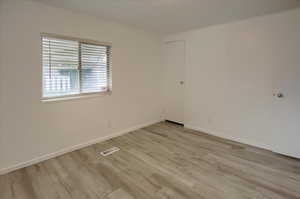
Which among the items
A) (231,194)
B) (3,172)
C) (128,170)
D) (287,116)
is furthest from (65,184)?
(287,116)

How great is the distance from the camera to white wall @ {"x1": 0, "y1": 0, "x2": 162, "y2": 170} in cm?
224

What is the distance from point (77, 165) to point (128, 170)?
0.76m

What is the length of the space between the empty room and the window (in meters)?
0.02

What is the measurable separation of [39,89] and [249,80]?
137 inches

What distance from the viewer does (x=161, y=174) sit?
7.40 ft

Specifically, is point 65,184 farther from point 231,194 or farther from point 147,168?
point 231,194

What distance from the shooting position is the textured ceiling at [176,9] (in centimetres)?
238

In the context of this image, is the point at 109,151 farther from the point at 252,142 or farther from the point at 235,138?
the point at 252,142

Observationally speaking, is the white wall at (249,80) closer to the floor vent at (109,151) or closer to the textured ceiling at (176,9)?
the textured ceiling at (176,9)

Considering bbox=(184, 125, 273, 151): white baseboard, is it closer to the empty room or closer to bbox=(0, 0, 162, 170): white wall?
the empty room

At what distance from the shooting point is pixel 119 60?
347cm

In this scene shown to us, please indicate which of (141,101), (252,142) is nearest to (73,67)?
(141,101)

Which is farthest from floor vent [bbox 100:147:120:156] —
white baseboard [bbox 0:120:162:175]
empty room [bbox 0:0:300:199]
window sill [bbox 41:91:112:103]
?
window sill [bbox 41:91:112:103]

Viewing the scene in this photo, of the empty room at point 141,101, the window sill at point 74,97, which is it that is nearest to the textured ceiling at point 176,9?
the empty room at point 141,101
